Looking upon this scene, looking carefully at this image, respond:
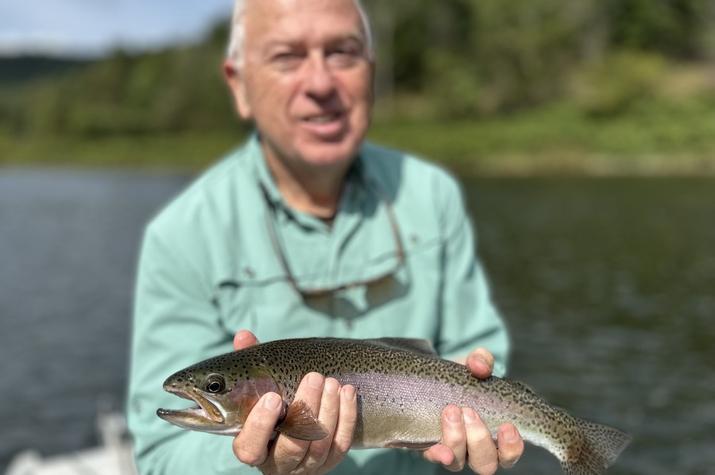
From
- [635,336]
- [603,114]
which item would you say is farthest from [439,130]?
[635,336]

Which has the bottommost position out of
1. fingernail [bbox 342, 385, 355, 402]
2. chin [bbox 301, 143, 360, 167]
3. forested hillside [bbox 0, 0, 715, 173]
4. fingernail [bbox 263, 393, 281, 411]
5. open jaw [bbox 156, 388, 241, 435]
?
forested hillside [bbox 0, 0, 715, 173]

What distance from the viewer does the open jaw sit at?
2559 mm

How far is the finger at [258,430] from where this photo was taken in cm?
244

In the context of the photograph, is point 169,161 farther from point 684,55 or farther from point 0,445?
point 0,445

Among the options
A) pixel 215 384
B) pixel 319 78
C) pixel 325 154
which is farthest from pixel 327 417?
pixel 319 78

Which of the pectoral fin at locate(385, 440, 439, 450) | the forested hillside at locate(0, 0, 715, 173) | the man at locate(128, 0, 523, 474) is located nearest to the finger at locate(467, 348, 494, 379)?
the man at locate(128, 0, 523, 474)

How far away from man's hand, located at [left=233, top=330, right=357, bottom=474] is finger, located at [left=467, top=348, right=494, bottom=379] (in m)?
0.53

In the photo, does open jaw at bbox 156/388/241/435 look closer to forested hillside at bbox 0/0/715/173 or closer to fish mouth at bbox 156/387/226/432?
fish mouth at bbox 156/387/226/432

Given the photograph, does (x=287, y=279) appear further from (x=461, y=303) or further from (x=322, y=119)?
(x=461, y=303)

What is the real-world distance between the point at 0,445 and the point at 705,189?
1307 inches

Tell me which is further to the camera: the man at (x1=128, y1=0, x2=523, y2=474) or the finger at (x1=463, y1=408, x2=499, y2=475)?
the man at (x1=128, y1=0, x2=523, y2=474)

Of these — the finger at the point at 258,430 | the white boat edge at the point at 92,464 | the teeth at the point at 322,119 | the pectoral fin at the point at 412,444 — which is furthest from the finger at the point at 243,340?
the white boat edge at the point at 92,464

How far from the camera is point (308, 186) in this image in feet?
11.3

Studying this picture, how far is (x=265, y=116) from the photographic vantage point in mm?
3309
